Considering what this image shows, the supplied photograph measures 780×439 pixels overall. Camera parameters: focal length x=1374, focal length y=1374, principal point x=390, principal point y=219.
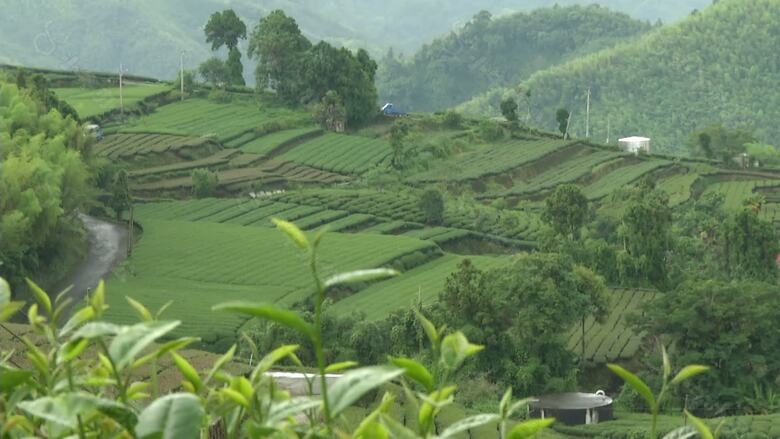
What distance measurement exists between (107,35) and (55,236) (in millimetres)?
63452

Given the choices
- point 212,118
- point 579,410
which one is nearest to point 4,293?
point 579,410

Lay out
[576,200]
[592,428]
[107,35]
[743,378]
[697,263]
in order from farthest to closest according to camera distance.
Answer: [107,35] → [576,200] → [697,263] → [743,378] → [592,428]

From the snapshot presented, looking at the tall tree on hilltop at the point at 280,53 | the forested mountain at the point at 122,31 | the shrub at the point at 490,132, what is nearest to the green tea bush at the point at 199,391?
the shrub at the point at 490,132

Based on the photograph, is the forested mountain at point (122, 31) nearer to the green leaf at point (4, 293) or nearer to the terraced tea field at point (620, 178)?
the terraced tea field at point (620, 178)

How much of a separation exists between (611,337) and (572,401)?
18.4ft

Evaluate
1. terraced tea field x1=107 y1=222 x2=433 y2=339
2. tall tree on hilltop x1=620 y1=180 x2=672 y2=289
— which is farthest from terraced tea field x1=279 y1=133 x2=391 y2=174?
tall tree on hilltop x1=620 y1=180 x2=672 y2=289

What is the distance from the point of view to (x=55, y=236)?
85.2 ft

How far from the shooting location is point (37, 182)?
76.5 feet

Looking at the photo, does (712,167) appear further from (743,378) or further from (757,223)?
(743,378)

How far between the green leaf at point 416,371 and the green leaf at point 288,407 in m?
0.11

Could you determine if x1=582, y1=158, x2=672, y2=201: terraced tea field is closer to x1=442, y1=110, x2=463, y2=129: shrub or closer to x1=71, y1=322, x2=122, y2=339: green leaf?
x1=442, y1=110, x2=463, y2=129: shrub

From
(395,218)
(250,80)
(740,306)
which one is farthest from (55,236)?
(250,80)

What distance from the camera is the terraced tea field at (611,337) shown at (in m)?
22.2

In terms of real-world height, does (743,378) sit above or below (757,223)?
below
